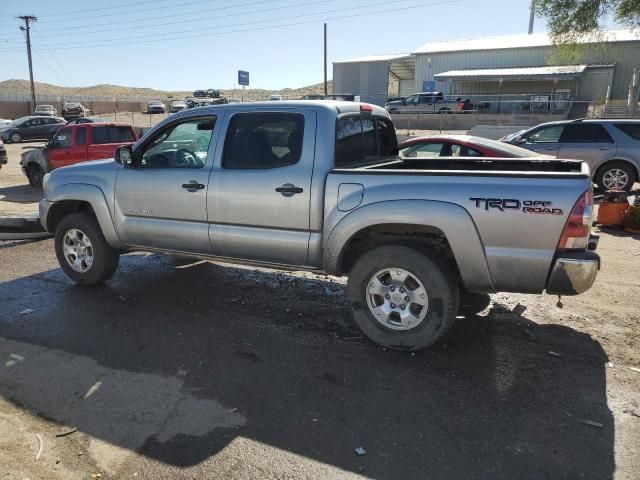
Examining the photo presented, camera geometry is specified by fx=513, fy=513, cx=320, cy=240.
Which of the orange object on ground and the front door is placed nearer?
the front door

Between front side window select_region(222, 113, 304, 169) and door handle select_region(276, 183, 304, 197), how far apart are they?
0.70 ft

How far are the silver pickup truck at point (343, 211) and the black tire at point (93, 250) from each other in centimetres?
2

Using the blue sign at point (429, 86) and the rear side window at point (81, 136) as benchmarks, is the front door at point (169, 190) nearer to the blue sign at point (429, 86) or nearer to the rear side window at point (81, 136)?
the rear side window at point (81, 136)

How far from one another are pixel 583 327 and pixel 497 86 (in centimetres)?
4369

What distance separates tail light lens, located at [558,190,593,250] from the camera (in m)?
3.45

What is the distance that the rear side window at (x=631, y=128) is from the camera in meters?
11.1

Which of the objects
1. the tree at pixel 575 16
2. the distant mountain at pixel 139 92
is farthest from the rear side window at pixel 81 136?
the distant mountain at pixel 139 92

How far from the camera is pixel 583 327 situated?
4637 millimetres

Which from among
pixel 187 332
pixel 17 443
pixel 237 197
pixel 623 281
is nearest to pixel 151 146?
pixel 237 197

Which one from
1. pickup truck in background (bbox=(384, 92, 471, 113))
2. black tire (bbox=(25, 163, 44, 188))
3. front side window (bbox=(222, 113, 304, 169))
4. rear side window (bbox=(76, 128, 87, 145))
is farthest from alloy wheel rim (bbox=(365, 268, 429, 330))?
pickup truck in background (bbox=(384, 92, 471, 113))

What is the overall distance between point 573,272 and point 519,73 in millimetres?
41119

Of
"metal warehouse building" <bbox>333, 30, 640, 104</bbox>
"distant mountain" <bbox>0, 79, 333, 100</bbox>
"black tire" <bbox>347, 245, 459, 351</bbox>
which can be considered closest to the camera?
"black tire" <bbox>347, 245, 459, 351</bbox>

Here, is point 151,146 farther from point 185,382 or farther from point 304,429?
point 304,429

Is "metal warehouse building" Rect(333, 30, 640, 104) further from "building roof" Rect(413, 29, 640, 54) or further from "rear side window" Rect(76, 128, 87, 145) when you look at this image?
"rear side window" Rect(76, 128, 87, 145)
